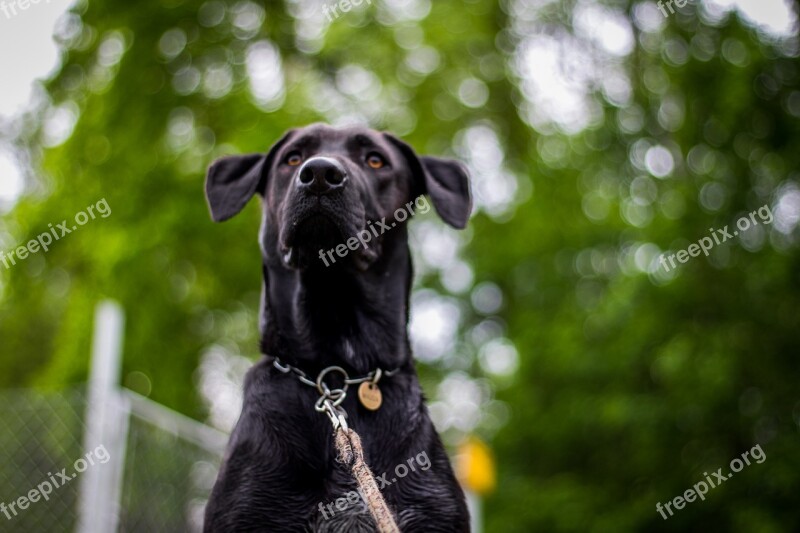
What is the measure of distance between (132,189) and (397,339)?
8.77m

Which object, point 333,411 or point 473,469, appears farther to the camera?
point 473,469

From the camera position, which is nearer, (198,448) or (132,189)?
(198,448)

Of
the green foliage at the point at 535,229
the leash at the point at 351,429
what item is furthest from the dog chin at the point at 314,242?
the green foliage at the point at 535,229

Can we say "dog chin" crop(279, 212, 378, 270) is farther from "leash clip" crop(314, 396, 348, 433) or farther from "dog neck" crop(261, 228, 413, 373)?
"leash clip" crop(314, 396, 348, 433)

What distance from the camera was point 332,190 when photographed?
3.28 m

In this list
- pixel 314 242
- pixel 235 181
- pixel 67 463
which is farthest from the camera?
pixel 67 463

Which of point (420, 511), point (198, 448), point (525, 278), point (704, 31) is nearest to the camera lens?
point (420, 511)

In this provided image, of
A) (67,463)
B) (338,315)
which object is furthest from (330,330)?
(67,463)

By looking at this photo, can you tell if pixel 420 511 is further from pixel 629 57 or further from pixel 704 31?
pixel 629 57

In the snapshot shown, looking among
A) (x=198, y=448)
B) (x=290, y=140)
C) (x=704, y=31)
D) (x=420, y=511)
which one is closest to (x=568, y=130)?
(x=704, y=31)

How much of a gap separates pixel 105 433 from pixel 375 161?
3.04m

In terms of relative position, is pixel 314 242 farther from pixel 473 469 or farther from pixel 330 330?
pixel 473 469

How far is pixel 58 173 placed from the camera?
11461 mm

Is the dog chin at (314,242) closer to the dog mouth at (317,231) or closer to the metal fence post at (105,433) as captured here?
the dog mouth at (317,231)
